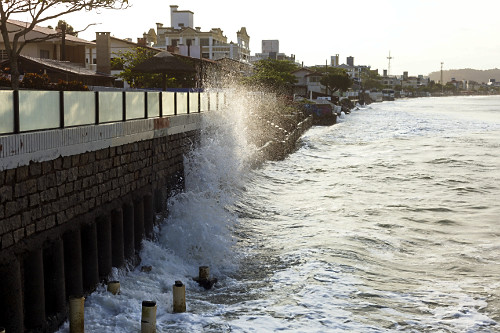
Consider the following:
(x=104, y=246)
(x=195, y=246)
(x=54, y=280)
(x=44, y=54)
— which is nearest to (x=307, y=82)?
(x=44, y=54)

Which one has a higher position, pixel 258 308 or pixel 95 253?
pixel 95 253

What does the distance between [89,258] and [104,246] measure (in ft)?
2.70

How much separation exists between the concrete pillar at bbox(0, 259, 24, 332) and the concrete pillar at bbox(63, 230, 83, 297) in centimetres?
195

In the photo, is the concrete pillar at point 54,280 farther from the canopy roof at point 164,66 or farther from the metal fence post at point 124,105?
the canopy roof at point 164,66

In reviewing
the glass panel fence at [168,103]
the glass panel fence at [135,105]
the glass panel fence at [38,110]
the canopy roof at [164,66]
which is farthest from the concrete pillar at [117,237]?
the canopy roof at [164,66]

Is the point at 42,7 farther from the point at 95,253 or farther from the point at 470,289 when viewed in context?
the point at 470,289

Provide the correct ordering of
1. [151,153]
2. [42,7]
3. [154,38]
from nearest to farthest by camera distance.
A: [151,153] < [42,7] < [154,38]

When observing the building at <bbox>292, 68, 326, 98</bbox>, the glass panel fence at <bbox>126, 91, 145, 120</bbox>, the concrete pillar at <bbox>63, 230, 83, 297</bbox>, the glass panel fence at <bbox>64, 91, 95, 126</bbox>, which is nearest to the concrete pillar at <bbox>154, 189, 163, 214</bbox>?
the glass panel fence at <bbox>126, 91, 145, 120</bbox>

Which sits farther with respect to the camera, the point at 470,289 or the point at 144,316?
the point at 470,289

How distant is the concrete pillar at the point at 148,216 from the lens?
1778cm

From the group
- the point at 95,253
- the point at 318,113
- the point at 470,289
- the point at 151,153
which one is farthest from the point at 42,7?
the point at 318,113

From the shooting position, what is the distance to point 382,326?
12703 millimetres

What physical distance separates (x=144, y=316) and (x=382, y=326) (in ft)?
15.5

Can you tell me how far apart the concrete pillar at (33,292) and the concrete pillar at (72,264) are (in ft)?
4.19
